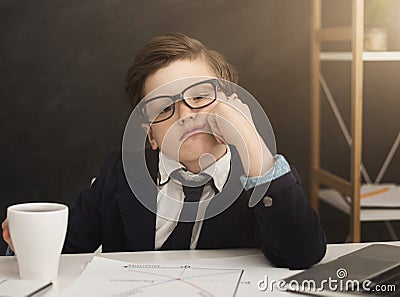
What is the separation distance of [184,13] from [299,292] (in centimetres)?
166

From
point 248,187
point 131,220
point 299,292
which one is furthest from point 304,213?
point 131,220

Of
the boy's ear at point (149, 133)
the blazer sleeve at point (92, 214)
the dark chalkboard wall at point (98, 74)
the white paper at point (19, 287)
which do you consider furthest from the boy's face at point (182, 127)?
the dark chalkboard wall at point (98, 74)

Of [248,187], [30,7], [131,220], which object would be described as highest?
[30,7]

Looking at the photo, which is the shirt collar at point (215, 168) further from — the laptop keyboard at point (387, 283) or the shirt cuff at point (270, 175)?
the laptop keyboard at point (387, 283)

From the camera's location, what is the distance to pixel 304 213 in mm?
1084

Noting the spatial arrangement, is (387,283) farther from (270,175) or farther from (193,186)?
(193,186)

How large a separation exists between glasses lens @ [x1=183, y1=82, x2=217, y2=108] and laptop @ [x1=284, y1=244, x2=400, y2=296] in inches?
12.1

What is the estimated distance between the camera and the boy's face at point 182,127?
1.15 metres

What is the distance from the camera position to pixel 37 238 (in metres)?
0.93

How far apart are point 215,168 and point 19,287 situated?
42 cm

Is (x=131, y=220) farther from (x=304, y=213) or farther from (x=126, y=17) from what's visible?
(x=126, y=17)

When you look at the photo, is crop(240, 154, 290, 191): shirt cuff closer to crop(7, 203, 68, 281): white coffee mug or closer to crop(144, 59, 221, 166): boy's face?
crop(144, 59, 221, 166): boy's face

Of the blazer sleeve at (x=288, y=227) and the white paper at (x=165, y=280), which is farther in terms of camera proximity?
the blazer sleeve at (x=288, y=227)

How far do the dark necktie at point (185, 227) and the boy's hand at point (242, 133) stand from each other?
163mm
